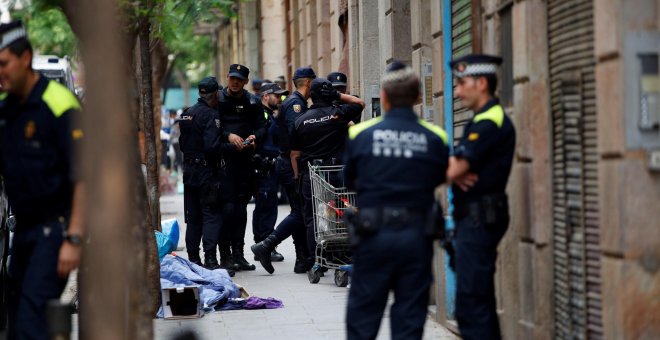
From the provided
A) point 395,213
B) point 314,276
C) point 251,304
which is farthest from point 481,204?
point 314,276

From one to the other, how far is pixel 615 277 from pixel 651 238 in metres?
0.30

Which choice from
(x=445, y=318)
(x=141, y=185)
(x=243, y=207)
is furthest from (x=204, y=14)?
(x=141, y=185)

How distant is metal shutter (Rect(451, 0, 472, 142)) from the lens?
9516 mm

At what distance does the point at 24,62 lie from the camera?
7016mm

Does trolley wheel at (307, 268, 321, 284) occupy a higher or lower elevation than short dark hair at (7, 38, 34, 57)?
lower

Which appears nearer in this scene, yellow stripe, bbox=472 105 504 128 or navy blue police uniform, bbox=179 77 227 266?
yellow stripe, bbox=472 105 504 128

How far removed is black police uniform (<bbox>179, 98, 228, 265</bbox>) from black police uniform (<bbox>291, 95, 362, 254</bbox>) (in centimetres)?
91

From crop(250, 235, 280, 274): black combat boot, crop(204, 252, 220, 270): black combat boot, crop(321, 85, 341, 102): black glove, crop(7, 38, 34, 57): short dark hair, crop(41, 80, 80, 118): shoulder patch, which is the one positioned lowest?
crop(204, 252, 220, 270): black combat boot

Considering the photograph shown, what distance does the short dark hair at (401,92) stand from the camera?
7027 millimetres

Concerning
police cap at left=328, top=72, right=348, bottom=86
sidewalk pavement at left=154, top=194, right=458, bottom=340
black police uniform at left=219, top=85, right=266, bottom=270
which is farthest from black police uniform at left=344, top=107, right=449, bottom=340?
black police uniform at left=219, top=85, right=266, bottom=270

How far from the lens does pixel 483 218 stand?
7.29 meters

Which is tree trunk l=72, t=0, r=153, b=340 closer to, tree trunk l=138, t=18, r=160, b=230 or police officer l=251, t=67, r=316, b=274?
police officer l=251, t=67, r=316, b=274

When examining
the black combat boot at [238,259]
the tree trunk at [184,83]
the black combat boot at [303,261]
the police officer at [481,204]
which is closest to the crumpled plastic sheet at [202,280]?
the black combat boot at [303,261]

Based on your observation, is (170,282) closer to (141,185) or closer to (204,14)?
(141,185)
